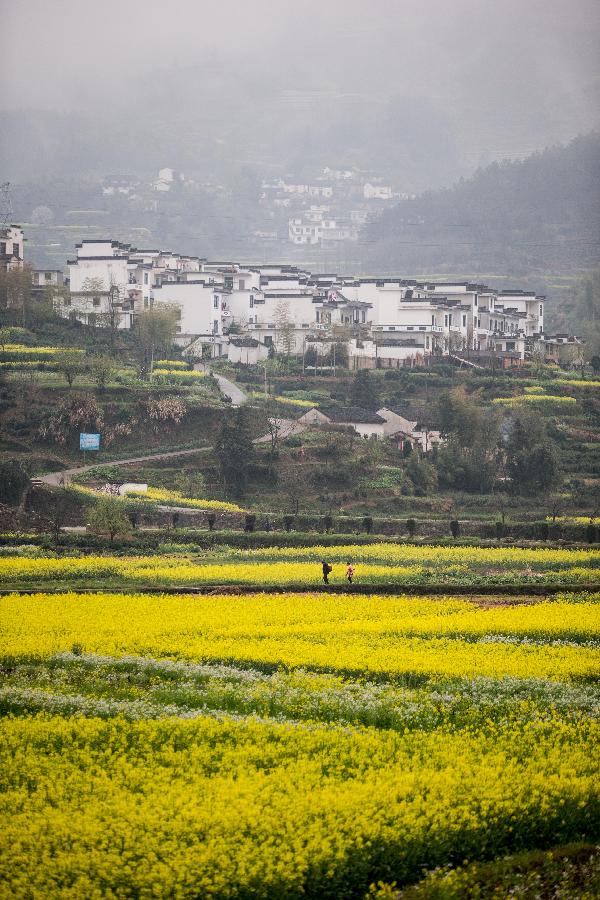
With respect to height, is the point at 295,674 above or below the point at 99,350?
below

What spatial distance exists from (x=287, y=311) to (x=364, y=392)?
1903 cm

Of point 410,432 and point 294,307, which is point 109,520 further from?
point 294,307

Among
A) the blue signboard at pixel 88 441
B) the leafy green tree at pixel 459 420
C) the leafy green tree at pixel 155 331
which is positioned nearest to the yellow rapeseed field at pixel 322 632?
the blue signboard at pixel 88 441

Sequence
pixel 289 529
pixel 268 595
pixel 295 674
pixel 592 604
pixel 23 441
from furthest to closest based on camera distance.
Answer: pixel 23 441
pixel 289 529
pixel 268 595
pixel 592 604
pixel 295 674

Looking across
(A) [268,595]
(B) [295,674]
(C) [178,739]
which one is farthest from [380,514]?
(C) [178,739]

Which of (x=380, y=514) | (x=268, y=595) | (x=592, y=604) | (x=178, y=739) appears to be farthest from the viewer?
(x=380, y=514)

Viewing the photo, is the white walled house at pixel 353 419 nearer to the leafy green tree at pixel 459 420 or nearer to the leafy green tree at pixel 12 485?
the leafy green tree at pixel 459 420

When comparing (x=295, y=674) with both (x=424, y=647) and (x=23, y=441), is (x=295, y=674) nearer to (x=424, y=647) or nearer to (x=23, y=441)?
(x=424, y=647)

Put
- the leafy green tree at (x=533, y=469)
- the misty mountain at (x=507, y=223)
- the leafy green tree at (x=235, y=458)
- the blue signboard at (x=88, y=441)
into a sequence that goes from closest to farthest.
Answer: the leafy green tree at (x=235, y=458) → the leafy green tree at (x=533, y=469) → the blue signboard at (x=88, y=441) → the misty mountain at (x=507, y=223)

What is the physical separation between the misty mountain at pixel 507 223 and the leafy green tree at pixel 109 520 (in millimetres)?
112888

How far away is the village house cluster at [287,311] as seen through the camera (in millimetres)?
84062

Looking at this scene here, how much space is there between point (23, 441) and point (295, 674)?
40.7 metres

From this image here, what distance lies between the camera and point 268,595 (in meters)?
33.7

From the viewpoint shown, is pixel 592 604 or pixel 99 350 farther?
pixel 99 350
